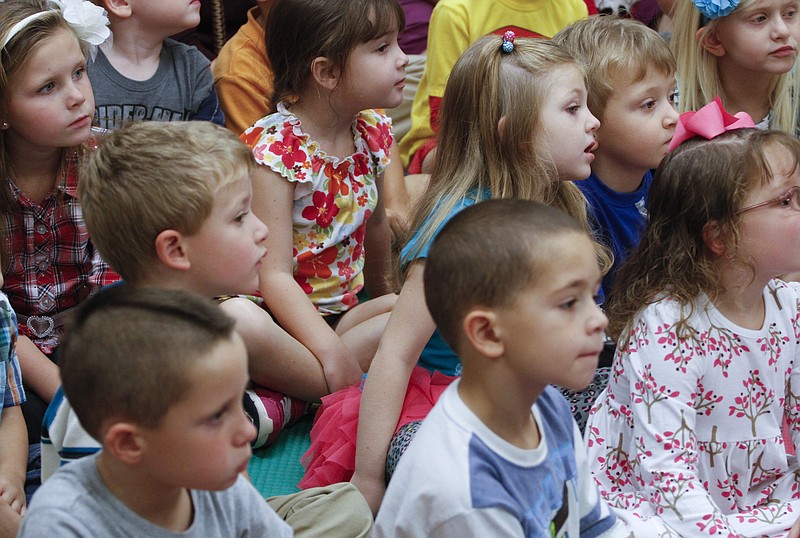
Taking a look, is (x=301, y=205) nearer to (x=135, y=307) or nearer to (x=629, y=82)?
(x=629, y=82)

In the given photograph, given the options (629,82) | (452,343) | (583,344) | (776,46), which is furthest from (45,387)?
(776,46)

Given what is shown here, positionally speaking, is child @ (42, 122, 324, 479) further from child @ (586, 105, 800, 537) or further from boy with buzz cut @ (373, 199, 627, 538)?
child @ (586, 105, 800, 537)

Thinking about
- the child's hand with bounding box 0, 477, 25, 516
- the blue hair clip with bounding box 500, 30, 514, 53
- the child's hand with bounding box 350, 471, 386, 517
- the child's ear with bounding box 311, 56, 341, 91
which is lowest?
the child's hand with bounding box 350, 471, 386, 517

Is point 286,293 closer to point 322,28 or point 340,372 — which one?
point 340,372

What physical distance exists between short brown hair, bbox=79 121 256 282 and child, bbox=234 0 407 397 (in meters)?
0.45

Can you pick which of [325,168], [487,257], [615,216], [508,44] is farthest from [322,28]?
[487,257]

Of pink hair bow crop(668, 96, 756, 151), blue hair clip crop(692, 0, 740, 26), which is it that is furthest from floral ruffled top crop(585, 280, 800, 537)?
blue hair clip crop(692, 0, 740, 26)

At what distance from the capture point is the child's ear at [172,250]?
1324mm

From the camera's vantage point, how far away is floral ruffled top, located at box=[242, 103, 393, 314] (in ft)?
6.27

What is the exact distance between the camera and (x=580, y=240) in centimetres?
115

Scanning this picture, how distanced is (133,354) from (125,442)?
0.09 m

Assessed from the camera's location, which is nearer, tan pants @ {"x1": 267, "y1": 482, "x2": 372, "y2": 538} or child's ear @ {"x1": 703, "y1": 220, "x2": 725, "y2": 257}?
tan pants @ {"x1": 267, "y1": 482, "x2": 372, "y2": 538}

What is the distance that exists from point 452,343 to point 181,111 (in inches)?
48.7

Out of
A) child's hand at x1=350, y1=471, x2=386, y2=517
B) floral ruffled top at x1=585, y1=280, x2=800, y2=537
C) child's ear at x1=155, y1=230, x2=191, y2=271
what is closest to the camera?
child's ear at x1=155, y1=230, x2=191, y2=271
